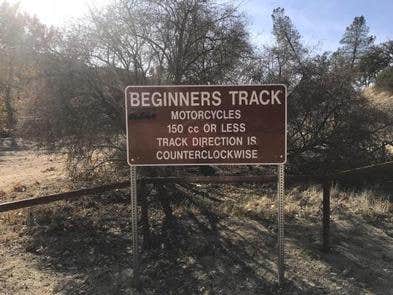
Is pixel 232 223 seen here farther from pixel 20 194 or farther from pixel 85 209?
pixel 20 194

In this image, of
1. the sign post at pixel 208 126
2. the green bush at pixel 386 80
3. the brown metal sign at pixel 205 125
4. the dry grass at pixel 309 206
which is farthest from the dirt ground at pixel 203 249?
the green bush at pixel 386 80

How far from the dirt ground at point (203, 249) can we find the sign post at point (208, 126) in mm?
659

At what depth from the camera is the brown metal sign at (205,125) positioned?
5.49 metres

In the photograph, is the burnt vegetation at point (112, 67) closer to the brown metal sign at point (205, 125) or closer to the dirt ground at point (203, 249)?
the dirt ground at point (203, 249)

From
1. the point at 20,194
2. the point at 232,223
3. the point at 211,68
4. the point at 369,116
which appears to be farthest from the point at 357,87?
the point at 20,194

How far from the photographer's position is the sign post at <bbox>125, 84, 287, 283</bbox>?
5492 millimetres

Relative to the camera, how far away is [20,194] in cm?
1081

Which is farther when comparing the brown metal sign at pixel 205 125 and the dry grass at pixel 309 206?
the dry grass at pixel 309 206

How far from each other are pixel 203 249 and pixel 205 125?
1.78 metres

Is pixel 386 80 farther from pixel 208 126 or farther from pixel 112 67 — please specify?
pixel 208 126

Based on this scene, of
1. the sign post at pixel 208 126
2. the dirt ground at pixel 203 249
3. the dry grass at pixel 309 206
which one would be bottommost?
the dirt ground at pixel 203 249

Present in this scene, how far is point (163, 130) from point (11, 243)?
2874 millimetres

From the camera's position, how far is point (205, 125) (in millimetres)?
5578

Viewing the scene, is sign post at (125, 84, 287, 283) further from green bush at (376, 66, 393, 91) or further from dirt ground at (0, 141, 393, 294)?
green bush at (376, 66, 393, 91)
